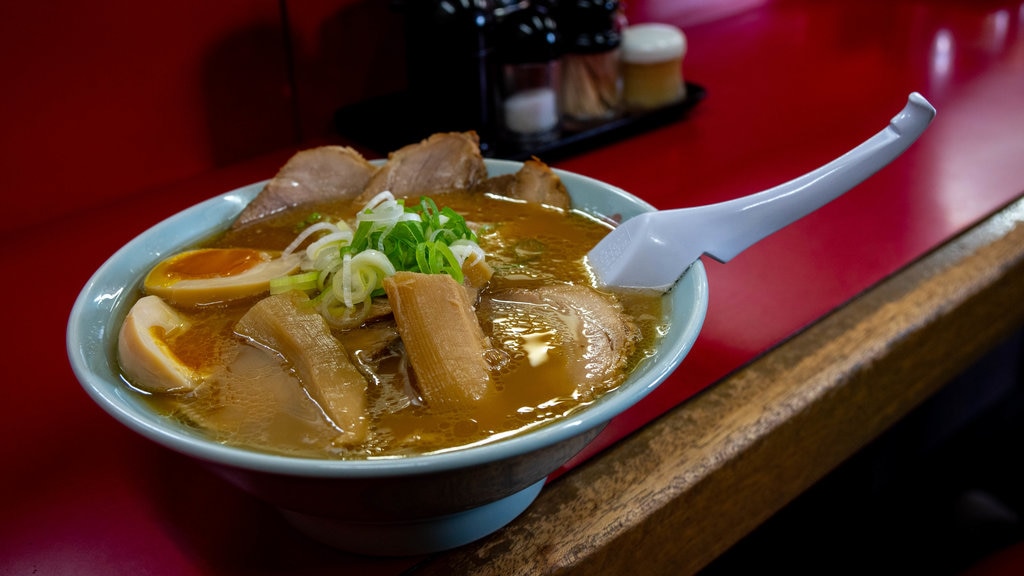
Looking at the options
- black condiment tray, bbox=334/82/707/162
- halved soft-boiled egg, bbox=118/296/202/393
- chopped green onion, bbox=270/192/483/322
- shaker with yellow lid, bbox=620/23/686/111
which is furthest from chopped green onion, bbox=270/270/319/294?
shaker with yellow lid, bbox=620/23/686/111

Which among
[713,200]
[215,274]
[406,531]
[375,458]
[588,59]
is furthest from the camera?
[588,59]

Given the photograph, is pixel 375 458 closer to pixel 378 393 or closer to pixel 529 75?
pixel 378 393

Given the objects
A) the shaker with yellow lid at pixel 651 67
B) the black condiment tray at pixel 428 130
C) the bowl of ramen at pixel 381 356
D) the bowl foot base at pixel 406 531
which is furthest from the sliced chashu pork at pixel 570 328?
the shaker with yellow lid at pixel 651 67

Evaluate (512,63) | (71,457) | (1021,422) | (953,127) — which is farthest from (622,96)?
(71,457)

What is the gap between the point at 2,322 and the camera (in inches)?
54.1

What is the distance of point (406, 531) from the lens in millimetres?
840

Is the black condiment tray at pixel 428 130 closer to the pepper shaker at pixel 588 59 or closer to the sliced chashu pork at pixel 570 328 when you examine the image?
the pepper shaker at pixel 588 59

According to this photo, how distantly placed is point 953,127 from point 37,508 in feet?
6.68

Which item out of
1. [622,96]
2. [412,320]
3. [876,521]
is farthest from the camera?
[622,96]

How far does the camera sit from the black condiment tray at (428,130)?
1.94 metres

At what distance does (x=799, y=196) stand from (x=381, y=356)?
21.0 inches

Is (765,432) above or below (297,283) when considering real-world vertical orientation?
below

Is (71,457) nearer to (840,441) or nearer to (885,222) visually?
(840,441)

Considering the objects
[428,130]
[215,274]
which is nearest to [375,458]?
[215,274]
